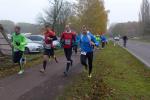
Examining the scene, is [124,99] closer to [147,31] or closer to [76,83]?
[76,83]

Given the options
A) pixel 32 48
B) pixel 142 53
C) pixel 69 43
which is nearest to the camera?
pixel 69 43

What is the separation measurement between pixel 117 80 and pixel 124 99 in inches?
141

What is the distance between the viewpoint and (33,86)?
37.0ft

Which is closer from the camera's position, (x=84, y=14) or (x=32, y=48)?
(x=32, y=48)

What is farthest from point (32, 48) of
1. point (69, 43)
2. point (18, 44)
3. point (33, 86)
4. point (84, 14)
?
point (84, 14)

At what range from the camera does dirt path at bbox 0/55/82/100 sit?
31.4ft

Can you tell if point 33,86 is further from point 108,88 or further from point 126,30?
point 126,30

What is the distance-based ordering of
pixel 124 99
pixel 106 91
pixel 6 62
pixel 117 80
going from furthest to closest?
pixel 6 62, pixel 117 80, pixel 106 91, pixel 124 99

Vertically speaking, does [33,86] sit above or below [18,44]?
below

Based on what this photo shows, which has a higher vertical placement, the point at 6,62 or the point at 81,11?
the point at 81,11

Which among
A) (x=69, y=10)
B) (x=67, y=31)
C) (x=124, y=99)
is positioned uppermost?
(x=69, y=10)

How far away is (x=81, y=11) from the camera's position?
56.6 meters

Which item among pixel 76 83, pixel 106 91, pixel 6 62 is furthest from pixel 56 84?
pixel 6 62

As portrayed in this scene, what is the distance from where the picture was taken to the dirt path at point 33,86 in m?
9.59
